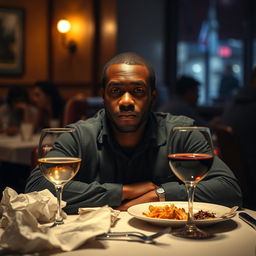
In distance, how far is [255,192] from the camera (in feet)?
10.9

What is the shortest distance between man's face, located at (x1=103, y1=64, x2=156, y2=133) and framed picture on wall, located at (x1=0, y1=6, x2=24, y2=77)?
620cm

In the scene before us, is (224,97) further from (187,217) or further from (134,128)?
(187,217)

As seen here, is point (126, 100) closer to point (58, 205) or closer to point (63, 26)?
point (58, 205)

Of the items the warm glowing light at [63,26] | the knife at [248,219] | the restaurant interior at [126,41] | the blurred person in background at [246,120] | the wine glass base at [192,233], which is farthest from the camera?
the warm glowing light at [63,26]

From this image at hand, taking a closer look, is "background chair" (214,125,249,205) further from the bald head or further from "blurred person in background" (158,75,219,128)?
"blurred person in background" (158,75,219,128)

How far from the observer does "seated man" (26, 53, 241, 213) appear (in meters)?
1.69

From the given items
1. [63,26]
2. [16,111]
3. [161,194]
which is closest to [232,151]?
[161,194]

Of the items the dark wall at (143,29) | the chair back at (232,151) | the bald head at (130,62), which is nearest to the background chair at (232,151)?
the chair back at (232,151)

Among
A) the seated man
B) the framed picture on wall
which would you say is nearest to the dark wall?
the framed picture on wall

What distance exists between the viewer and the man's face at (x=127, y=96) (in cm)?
183

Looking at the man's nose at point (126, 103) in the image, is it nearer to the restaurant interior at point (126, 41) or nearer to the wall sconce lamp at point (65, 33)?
the restaurant interior at point (126, 41)

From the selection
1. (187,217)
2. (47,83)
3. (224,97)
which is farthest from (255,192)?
(224,97)

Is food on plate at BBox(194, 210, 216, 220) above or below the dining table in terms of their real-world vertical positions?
above

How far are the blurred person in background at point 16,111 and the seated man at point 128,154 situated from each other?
322 cm
